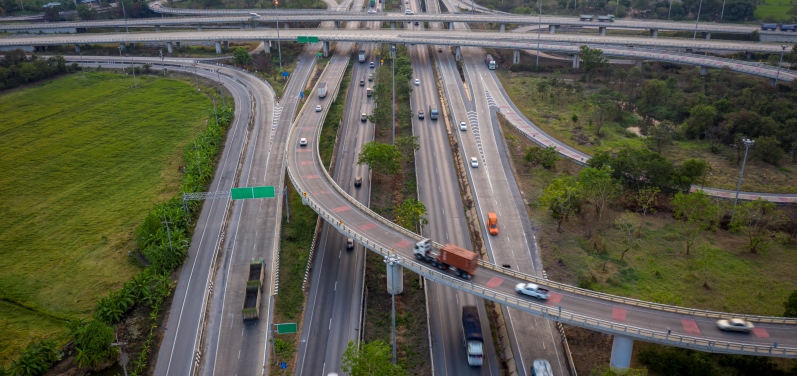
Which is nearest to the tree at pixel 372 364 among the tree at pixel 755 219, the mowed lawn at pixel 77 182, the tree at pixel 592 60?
the mowed lawn at pixel 77 182

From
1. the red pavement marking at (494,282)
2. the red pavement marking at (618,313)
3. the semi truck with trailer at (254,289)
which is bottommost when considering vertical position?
the semi truck with trailer at (254,289)

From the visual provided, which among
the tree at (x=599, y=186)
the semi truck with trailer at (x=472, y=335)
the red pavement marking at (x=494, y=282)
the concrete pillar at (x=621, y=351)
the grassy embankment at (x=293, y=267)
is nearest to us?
the concrete pillar at (x=621, y=351)

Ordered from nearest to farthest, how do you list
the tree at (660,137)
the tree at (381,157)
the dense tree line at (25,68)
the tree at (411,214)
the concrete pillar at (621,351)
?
the concrete pillar at (621,351)
the tree at (411,214)
the tree at (381,157)
the tree at (660,137)
the dense tree line at (25,68)

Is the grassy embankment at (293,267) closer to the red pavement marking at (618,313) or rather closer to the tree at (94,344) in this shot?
the tree at (94,344)

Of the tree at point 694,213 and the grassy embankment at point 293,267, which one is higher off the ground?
the tree at point 694,213

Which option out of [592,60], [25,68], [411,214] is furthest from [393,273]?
[25,68]

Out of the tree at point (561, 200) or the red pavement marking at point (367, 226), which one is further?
the tree at point (561, 200)

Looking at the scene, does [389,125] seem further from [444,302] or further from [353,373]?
[353,373]
